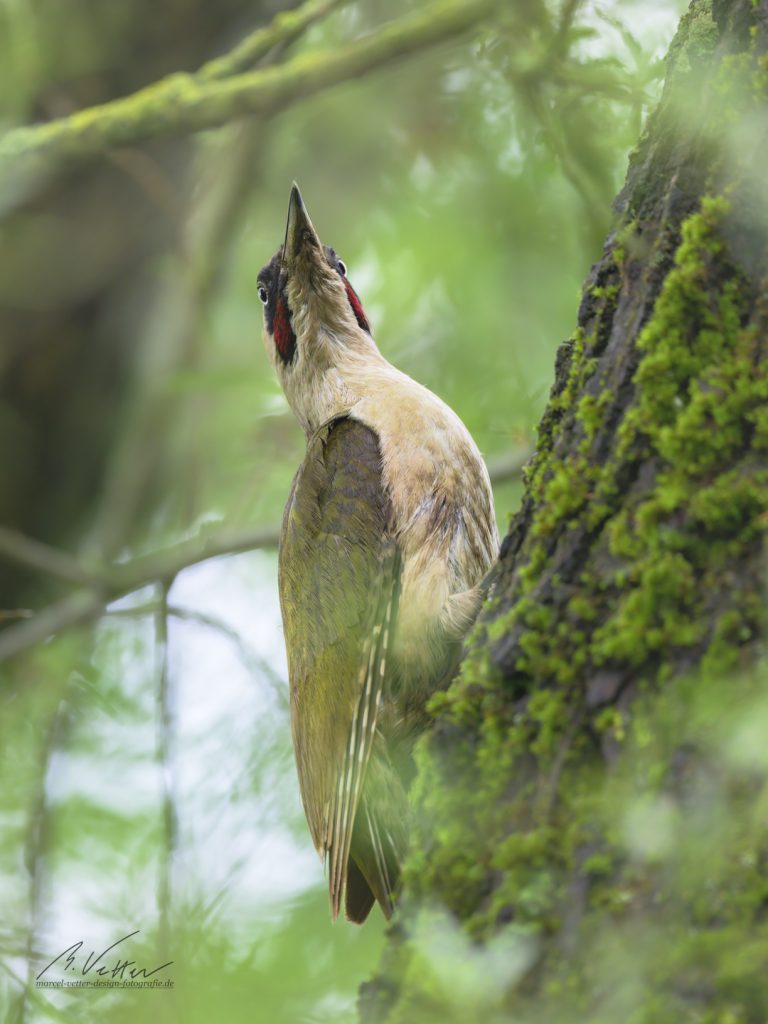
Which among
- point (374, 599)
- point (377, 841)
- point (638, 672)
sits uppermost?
point (374, 599)

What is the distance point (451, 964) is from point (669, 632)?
0.51 m

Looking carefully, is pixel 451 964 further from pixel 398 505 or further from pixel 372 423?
pixel 372 423

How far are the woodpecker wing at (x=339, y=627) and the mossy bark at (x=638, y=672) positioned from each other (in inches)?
59.1

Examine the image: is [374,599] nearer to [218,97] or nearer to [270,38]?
[218,97]

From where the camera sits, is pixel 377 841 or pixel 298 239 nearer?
pixel 377 841

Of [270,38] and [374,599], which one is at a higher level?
[270,38]

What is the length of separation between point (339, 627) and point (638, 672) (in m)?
2.10

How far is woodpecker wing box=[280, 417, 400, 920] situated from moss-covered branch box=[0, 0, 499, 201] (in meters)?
1.28

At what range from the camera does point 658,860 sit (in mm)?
1391

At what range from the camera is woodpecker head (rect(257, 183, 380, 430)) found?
4730 millimetres

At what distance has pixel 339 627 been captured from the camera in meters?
3.61

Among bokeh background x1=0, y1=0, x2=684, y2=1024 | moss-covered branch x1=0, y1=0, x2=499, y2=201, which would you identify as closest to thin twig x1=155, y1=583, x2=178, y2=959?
bokeh background x1=0, y1=0, x2=684, y2=1024

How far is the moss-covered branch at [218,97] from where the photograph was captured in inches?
162

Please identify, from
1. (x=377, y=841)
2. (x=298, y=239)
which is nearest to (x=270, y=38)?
(x=298, y=239)
